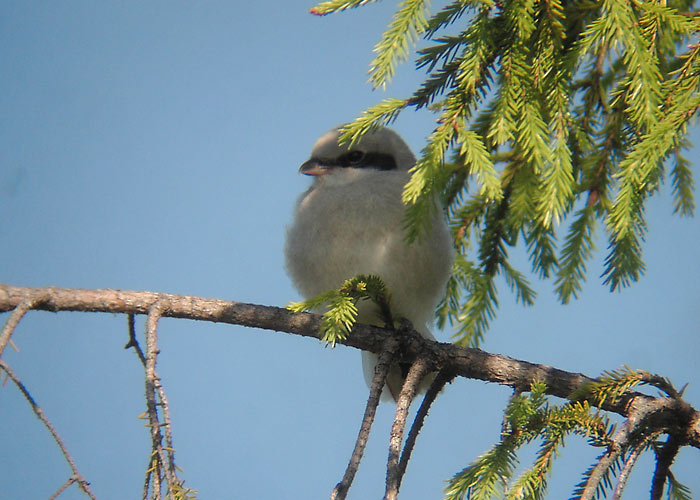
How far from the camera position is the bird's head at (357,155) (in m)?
3.13

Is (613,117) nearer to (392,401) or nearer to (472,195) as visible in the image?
(472,195)

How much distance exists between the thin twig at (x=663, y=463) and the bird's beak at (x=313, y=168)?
1.66 meters

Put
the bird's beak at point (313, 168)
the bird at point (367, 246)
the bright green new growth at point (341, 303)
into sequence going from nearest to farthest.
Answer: the bright green new growth at point (341, 303), the bird at point (367, 246), the bird's beak at point (313, 168)

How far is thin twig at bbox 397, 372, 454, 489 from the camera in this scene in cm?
189

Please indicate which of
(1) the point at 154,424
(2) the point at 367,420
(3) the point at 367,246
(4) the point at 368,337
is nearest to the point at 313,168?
(3) the point at 367,246

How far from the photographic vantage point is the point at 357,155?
3160 mm

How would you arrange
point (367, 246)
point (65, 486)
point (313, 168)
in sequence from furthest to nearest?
point (313, 168) → point (367, 246) → point (65, 486)

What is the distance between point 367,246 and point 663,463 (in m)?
1.21

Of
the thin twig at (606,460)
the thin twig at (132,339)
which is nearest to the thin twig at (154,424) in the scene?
the thin twig at (132,339)

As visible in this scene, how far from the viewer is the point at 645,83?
6.42 ft

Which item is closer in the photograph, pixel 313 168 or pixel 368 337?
pixel 368 337

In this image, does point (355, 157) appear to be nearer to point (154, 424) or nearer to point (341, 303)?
point (341, 303)

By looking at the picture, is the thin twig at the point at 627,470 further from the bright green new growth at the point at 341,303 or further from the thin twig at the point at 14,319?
the thin twig at the point at 14,319

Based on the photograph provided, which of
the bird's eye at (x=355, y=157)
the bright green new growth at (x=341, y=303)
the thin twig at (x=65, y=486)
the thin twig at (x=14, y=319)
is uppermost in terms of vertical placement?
the bird's eye at (x=355, y=157)
